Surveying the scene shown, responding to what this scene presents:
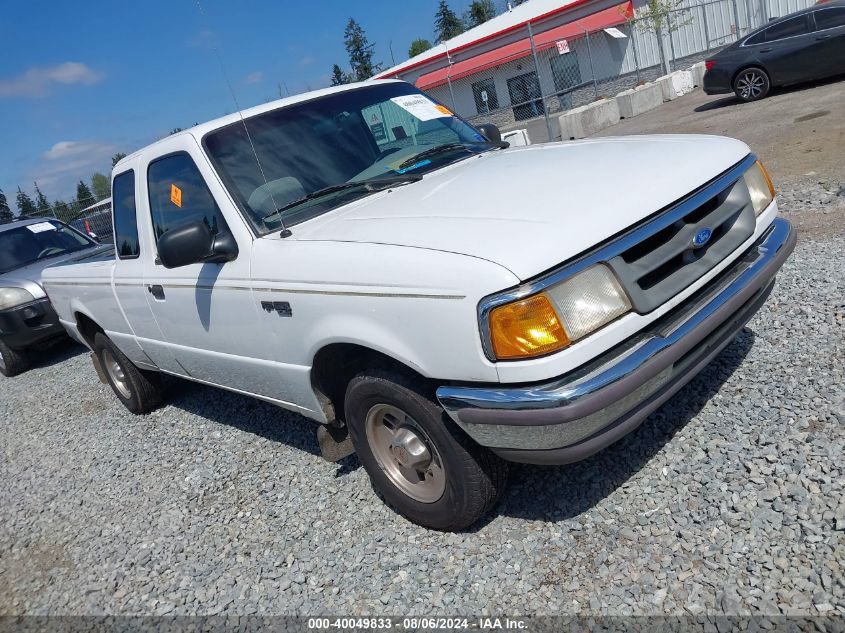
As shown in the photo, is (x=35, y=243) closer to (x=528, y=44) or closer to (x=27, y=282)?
(x=27, y=282)

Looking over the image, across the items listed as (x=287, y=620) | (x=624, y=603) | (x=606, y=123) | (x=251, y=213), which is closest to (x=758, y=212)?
(x=624, y=603)

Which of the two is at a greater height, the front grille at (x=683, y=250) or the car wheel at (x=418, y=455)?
the front grille at (x=683, y=250)

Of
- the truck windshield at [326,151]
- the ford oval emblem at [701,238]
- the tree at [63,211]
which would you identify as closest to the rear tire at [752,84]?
the truck windshield at [326,151]

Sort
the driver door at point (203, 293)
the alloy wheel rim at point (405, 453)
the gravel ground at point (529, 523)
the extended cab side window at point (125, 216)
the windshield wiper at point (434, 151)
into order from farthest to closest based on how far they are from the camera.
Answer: the extended cab side window at point (125, 216) → the windshield wiper at point (434, 151) → the driver door at point (203, 293) → the alloy wheel rim at point (405, 453) → the gravel ground at point (529, 523)

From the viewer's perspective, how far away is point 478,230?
7.97 ft

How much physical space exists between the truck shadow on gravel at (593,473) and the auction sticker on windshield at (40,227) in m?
9.44

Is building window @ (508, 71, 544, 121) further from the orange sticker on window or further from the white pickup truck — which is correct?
the orange sticker on window

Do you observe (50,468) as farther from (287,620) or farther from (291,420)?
(287,620)

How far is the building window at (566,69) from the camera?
28656mm

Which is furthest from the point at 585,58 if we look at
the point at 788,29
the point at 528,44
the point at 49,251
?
the point at 49,251

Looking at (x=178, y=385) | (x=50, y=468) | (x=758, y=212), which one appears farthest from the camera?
(x=178, y=385)

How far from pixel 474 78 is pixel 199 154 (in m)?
30.4

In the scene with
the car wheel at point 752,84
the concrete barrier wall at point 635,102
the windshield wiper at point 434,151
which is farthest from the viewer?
the concrete barrier wall at point 635,102

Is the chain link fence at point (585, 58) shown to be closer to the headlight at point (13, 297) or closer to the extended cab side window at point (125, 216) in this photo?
the headlight at point (13, 297)
